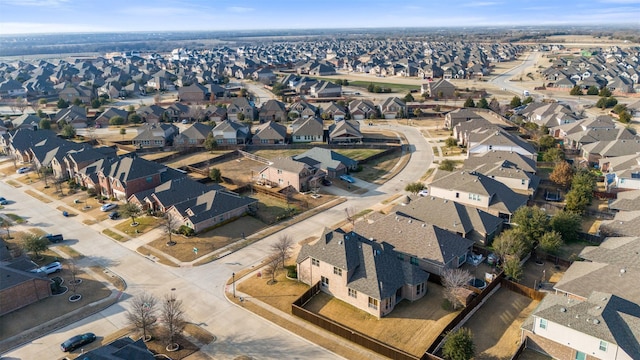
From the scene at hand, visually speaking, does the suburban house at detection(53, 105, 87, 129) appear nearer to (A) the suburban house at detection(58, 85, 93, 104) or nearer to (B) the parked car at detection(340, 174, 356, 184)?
(A) the suburban house at detection(58, 85, 93, 104)

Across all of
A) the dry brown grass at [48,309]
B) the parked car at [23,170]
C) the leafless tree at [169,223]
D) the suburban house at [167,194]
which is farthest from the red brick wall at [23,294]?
the parked car at [23,170]

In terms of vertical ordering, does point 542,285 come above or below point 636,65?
below

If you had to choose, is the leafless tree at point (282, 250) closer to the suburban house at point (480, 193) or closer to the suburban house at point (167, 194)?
the suburban house at point (167, 194)

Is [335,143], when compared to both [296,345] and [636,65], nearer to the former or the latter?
[296,345]

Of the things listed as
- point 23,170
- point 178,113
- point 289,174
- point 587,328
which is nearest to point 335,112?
point 178,113

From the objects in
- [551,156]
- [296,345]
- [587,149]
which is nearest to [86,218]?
[296,345]

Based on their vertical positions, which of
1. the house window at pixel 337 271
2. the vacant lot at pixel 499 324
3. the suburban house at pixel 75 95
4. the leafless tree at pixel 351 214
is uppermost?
the suburban house at pixel 75 95
